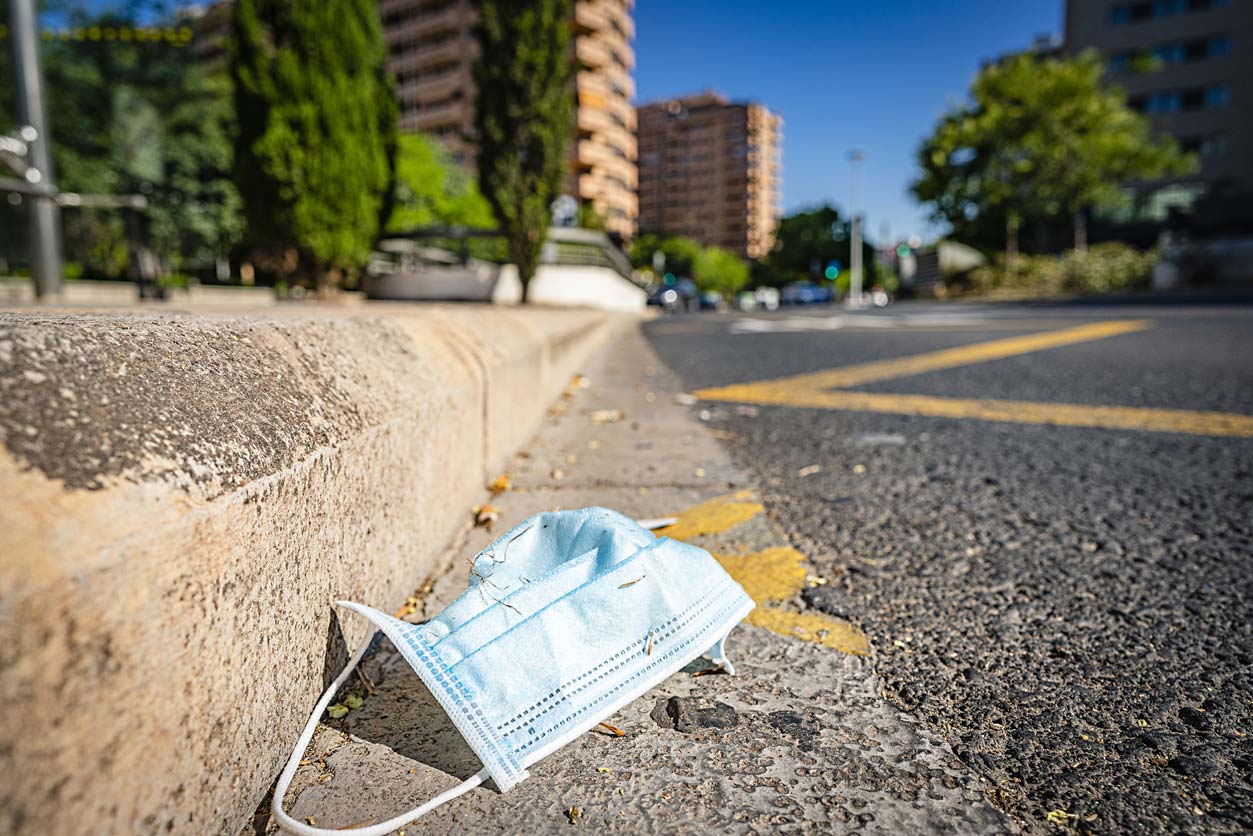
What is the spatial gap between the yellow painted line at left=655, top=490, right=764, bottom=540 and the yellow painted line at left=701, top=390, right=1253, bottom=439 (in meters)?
1.82

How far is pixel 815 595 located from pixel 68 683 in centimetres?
127

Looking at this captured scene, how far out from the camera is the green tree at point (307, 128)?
1037 centimetres

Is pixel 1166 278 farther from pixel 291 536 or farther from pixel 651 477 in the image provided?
pixel 291 536

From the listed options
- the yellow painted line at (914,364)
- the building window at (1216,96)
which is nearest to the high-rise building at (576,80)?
the building window at (1216,96)

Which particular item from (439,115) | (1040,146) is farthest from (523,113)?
(439,115)

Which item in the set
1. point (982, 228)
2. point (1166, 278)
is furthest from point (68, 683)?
point (982, 228)

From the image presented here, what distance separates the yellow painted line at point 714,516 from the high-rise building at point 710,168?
114 metres

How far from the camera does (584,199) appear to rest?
56.5m

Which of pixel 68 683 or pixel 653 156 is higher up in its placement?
pixel 653 156

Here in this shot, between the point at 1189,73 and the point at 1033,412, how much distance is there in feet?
149

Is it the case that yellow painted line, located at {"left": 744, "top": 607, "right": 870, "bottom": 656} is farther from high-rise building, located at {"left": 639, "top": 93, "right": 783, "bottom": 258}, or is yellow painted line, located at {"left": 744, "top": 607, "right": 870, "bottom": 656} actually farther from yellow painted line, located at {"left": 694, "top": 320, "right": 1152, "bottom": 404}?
high-rise building, located at {"left": 639, "top": 93, "right": 783, "bottom": 258}

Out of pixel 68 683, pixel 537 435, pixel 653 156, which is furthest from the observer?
pixel 653 156

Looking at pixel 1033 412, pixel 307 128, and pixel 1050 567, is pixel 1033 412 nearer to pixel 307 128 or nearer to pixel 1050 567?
pixel 1050 567

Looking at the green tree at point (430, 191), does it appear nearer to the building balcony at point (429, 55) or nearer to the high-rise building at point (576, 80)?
the high-rise building at point (576, 80)
